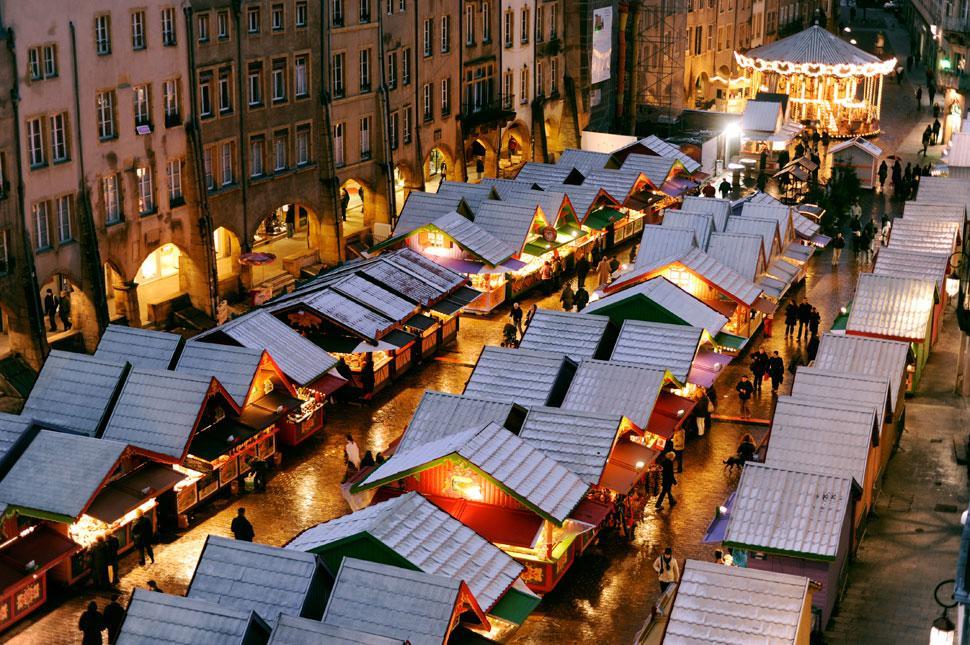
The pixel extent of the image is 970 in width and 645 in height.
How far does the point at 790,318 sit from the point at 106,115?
27124 mm

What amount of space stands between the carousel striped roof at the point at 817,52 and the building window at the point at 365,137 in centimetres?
3957

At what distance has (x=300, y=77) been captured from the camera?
70.9 m

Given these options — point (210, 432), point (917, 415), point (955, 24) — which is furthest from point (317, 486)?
point (955, 24)

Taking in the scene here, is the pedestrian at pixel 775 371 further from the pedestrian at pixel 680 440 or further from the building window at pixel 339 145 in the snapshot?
the building window at pixel 339 145

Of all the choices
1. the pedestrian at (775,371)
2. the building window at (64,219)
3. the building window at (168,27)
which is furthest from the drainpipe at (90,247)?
the pedestrian at (775,371)

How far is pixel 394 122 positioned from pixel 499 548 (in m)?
40.8

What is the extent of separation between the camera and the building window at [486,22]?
84312 mm

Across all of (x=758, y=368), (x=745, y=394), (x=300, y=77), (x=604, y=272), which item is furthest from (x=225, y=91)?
(x=745, y=394)

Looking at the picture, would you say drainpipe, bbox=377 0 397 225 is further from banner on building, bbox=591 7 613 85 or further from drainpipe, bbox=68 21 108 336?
banner on building, bbox=591 7 613 85

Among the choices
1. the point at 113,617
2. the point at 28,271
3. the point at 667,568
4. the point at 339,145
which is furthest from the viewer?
the point at 339,145

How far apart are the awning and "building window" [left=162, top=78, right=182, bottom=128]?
2115 centimetres

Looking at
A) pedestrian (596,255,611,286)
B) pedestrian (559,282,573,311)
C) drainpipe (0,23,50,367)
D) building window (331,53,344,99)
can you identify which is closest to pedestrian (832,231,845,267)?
pedestrian (596,255,611,286)

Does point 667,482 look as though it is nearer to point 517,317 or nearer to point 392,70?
point 517,317

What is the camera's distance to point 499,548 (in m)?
40.0
